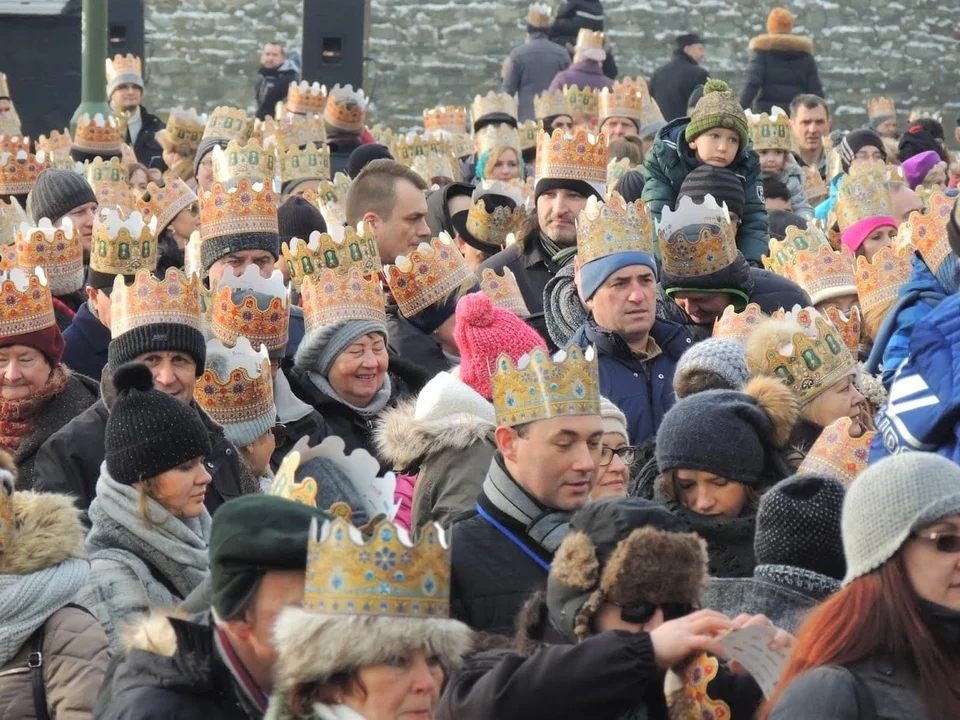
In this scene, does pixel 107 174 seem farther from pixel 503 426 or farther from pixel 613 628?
pixel 613 628

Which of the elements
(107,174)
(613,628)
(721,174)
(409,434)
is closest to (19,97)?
(107,174)

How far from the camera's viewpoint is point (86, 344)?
9.05 metres

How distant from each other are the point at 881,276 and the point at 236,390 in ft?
9.31

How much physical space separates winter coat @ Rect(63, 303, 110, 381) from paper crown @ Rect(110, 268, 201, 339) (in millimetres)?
774

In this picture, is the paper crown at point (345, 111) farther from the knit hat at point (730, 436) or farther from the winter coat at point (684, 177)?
the knit hat at point (730, 436)

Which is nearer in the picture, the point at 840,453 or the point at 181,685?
the point at 181,685

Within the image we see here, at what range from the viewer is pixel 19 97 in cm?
2328

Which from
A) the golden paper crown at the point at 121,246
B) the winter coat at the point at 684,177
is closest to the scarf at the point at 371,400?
the golden paper crown at the point at 121,246

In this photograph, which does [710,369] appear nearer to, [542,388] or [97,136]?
[542,388]

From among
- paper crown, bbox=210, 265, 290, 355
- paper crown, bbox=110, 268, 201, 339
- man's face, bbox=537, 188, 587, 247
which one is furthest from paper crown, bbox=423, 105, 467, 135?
paper crown, bbox=110, 268, 201, 339

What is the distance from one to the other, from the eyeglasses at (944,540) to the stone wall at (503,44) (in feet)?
82.9

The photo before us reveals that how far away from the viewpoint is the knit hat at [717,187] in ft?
32.1

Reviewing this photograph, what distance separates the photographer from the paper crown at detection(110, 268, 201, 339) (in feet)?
25.8

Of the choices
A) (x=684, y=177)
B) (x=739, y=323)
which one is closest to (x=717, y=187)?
(x=684, y=177)
